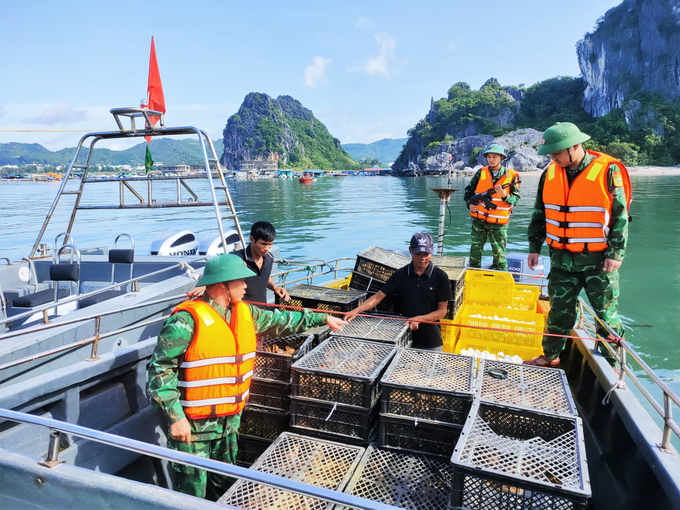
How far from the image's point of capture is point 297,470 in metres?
2.54

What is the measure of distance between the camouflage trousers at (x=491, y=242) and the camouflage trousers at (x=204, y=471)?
479 cm

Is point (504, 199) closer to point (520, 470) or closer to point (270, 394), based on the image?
point (270, 394)

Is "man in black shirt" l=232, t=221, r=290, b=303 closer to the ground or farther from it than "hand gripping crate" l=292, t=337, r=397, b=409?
farther from it

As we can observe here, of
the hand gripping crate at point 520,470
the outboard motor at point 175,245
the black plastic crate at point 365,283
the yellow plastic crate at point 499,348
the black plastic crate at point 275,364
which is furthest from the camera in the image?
the outboard motor at point 175,245

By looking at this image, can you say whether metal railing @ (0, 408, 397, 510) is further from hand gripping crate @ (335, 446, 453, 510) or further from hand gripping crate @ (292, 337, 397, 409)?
hand gripping crate @ (292, 337, 397, 409)

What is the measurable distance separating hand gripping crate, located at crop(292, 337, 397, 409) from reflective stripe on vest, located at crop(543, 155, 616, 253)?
6.51ft

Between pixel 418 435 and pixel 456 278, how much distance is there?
8.11 feet

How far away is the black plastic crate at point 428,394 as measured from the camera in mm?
2602

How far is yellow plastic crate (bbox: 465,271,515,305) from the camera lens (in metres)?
5.41

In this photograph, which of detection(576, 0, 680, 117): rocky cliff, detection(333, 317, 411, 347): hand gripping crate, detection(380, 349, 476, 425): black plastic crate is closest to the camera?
detection(380, 349, 476, 425): black plastic crate

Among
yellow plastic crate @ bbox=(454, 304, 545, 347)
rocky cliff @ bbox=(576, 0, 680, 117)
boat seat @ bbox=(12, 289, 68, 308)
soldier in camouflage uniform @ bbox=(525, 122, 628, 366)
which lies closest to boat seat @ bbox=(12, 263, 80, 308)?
boat seat @ bbox=(12, 289, 68, 308)

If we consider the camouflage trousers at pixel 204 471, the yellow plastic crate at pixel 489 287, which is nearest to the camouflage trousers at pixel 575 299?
the yellow plastic crate at pixel 489 287

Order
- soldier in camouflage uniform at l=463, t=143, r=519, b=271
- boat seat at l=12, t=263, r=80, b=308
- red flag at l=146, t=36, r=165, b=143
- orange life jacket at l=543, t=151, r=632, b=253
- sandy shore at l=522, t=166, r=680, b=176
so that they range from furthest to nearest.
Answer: sandy shore at l=522, t=166, r=680, b=176 < soldier in camouflage uniform at l=463, t=143, r=519, b=271 < boat seat at l=12, t=263, r=80, b=308 < red flag at l=146, t=36, r=165, b=143 < orange life jacket at l=543, t=151, r=632, b=253

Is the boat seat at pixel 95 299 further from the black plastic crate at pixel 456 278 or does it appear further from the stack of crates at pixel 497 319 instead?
the stack of crates at pixel 497 319
